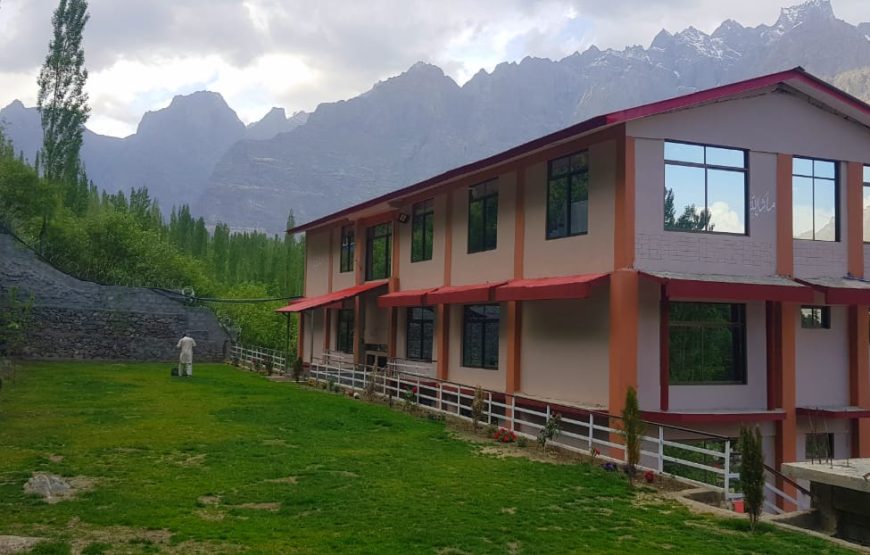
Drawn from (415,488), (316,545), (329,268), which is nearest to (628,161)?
(415,488)

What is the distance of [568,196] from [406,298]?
728cm

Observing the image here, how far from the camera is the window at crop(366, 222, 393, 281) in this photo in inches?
1026

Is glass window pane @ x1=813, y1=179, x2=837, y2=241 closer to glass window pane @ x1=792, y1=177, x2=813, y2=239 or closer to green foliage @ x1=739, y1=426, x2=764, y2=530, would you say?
glass window pane @ x1=792, y1=177, x2=813, y2=239

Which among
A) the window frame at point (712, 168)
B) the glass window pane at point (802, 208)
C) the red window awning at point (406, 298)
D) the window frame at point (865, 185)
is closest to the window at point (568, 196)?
the window frame at point (712, 168)

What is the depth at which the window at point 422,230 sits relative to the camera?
74.6 feet

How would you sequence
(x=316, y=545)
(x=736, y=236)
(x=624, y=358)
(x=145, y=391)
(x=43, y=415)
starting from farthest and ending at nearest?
1. (x=145, y=391)
2. (x=43, y=415)
3. (x=736, y=236)
4. (x=624, y=358)
5. (x=316, y=545)

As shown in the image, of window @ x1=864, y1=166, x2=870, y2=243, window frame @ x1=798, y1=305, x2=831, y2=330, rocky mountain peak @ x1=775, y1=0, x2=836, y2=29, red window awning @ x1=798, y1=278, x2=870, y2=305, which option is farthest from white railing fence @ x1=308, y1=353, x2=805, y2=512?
rocky mountain peak @ x1=775, y1=0, x2=836, y2=29

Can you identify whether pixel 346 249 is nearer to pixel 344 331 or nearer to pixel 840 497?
pixel 344 331

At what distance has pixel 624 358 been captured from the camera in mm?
13602

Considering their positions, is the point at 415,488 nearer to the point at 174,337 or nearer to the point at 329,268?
the point at 329,268

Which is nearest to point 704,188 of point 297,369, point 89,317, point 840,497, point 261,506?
point 840,497

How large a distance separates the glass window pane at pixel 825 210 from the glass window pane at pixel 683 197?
3074 millimetres

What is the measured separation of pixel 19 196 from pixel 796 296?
36.1 m

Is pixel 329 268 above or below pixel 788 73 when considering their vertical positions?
below
